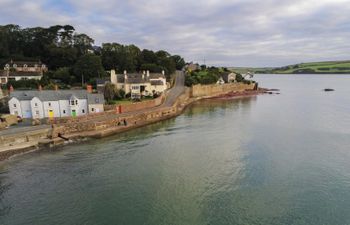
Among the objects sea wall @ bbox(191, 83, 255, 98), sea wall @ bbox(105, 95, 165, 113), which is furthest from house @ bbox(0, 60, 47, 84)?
sea wall @ bbox(191, 83, 255, 98)

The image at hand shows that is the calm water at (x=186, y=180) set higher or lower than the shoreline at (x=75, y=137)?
lower

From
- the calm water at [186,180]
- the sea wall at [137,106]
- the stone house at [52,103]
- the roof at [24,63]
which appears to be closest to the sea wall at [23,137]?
the calm water at [186,180]

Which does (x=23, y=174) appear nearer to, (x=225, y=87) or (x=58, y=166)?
(x=58, y=166)

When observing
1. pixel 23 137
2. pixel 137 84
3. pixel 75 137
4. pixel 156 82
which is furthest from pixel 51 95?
pixel 156 82

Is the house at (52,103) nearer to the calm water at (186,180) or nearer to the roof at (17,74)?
the calm water at (186,180)

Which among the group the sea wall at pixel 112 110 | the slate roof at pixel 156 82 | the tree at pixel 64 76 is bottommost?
the sea wall at pixel 112 110

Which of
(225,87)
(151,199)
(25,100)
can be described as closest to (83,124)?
(25,100)

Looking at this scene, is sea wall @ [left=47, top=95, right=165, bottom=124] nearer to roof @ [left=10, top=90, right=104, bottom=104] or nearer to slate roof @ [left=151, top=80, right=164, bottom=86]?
roof @ [left=10, top=90, right=104, bottom=104]

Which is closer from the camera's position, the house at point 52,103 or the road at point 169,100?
the road at point 169,100
